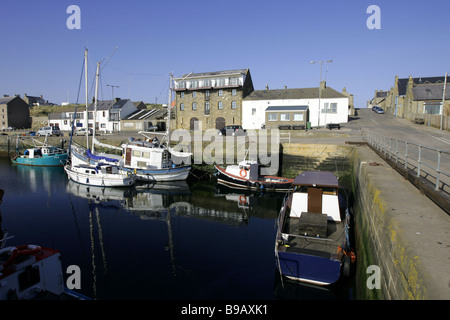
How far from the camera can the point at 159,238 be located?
14.4m

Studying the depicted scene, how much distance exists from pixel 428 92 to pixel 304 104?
22.0 metres

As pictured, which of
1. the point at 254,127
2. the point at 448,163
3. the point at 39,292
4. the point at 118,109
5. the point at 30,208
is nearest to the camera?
the point at 39,292

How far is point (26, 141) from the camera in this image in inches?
1934

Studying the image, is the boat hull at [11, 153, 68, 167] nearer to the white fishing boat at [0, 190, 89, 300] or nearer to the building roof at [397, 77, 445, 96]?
the white fishing boat at [0, 190, 89, 300]

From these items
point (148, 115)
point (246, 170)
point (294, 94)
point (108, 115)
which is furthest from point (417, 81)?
point (108, 115)

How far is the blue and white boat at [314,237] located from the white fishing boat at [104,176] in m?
16.6

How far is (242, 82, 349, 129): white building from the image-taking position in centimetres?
4544

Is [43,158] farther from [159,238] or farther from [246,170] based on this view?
[159,238]

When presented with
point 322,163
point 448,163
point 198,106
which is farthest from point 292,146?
→ point 198,106

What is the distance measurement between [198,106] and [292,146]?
28.0 m

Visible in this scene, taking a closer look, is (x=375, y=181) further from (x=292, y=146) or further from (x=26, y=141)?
(x=26, y=141)

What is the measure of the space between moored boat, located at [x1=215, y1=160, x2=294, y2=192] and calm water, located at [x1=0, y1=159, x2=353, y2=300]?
1279 millimetres

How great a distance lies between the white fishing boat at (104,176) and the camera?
25312 mm

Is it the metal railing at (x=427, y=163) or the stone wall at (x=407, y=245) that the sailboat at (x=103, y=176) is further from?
the stone wall at (x=407, y=245)
